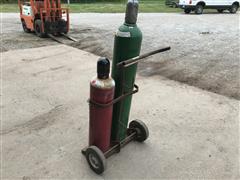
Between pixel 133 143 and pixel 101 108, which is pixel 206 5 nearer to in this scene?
pixel 133 143

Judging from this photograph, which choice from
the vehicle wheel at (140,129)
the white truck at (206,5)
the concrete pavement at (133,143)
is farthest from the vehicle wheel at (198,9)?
the vehicle wheel at (140,129)

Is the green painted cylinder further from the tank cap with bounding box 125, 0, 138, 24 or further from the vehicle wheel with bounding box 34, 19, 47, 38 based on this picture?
the vehicle wheel with bounding box 34, 19, 47, 38

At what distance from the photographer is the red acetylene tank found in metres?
1.97

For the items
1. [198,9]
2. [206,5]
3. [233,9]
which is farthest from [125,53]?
[233,9]

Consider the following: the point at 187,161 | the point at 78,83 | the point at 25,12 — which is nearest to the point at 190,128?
the point at 187,161

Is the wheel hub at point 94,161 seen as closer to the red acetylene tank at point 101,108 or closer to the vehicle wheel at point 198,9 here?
the red acetylene tank at point 101,108

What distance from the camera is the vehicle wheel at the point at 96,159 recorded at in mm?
2223

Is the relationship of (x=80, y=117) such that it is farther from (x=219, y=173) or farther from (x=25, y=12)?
(x=25, y=12)

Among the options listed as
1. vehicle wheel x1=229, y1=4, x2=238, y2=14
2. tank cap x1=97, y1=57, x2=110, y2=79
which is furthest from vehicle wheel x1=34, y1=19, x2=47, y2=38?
vehicle wheel x1=229, y1=4, x2=238, y2=14

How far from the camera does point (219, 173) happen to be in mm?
2400

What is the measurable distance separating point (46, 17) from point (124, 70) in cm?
643

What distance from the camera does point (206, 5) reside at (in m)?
16.4

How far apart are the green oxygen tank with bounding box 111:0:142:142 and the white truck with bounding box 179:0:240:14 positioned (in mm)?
15410

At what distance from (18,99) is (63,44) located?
12.0ft
